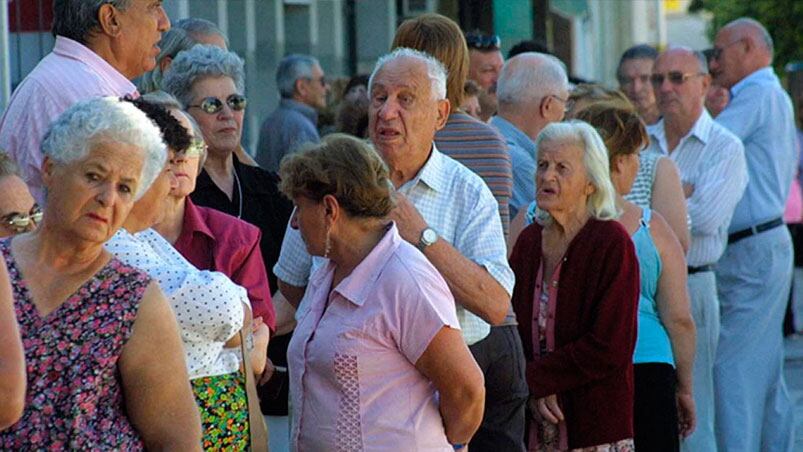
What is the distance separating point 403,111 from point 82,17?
109 centimetres

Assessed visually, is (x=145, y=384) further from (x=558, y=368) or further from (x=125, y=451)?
(x=558, y=368)

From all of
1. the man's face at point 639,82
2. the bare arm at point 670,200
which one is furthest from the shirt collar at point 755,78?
the bare arm at point 670,200

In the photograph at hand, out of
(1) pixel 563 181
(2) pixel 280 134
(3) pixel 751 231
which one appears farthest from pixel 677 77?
(1) pixel 563 181

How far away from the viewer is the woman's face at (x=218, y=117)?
5.71 metres

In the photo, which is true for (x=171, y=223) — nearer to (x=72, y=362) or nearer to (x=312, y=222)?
(x=312, y=222)

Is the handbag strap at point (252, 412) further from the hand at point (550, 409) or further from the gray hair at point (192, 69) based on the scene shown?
the hand at point (550, 409)

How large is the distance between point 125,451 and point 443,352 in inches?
42.9

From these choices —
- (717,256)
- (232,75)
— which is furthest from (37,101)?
(717,256)

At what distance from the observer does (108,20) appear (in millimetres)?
5141

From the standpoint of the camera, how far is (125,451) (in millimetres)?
3639

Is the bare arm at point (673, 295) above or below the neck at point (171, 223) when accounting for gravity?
below

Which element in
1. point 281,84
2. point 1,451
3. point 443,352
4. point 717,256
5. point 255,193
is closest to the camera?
point 1,451

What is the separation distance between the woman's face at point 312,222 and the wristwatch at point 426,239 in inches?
18.4

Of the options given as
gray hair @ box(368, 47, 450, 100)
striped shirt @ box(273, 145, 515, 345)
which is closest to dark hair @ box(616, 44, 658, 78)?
gray hair @ box(368, 47, 450, 100)
